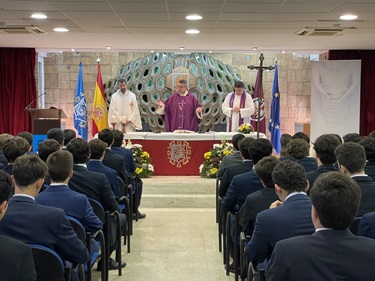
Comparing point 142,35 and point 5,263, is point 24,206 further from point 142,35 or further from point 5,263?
point 142,35

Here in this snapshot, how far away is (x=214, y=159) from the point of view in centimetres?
837

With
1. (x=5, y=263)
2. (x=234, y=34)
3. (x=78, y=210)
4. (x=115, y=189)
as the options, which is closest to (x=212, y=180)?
(x=234, y=34)

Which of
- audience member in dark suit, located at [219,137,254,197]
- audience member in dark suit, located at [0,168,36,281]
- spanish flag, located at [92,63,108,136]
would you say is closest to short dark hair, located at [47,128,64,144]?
audience member in dark suit, located at [219,137,254,197]

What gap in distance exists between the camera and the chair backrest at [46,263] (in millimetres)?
2439

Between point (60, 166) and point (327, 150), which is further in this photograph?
point (327, 150)

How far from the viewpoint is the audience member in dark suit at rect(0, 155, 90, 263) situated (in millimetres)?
2562

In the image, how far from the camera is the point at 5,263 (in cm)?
192

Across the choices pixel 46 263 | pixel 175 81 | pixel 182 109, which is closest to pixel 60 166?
pixel 46 263

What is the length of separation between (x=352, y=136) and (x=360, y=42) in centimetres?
507

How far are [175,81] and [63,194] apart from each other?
30.5 ft

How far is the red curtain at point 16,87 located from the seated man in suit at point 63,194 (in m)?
8.78

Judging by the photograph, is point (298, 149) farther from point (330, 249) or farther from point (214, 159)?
point (214, 159)

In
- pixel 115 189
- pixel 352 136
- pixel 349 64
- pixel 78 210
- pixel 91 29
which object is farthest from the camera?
pixel 349 64

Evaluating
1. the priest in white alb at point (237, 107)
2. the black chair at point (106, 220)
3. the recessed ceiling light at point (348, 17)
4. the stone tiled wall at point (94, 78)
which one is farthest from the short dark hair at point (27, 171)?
the stone tiled wall at point (94, 78)
